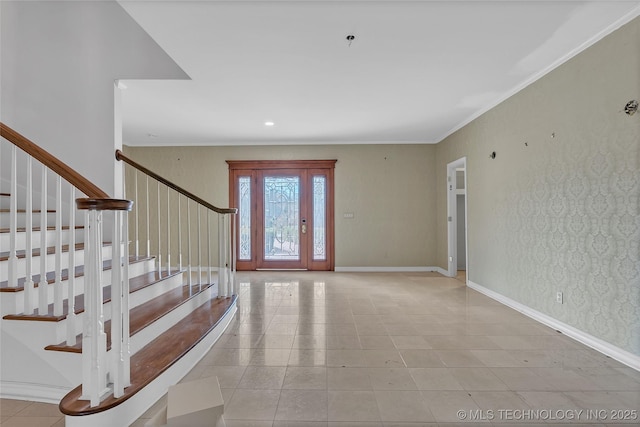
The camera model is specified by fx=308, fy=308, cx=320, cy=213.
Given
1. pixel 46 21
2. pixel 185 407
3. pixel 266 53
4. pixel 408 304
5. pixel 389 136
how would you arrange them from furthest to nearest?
1. pixel 389 136
2. pixel 408 304
3. pixel 46 21
4. pixel 266 53
5. pixel 185 407

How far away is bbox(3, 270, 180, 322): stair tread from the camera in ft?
5.87

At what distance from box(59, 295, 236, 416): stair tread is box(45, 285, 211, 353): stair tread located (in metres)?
0.17

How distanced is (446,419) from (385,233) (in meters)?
4.70

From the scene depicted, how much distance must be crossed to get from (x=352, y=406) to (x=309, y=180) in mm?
4824

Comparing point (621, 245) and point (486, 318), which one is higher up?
point (621, 245)

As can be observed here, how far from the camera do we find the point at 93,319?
5.03 ft

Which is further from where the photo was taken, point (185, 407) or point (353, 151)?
point (353, 151)

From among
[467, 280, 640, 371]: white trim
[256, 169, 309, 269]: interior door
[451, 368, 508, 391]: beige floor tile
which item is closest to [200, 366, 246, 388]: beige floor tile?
[451, 368, 508, 391]: beige floor tile

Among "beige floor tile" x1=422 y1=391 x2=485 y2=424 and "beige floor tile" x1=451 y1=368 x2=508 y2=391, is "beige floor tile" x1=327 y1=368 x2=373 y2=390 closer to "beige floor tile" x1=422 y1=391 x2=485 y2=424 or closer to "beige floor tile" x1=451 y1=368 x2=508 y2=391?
"beige floor tile" x1=422 y1=391 x2=485 y2=424

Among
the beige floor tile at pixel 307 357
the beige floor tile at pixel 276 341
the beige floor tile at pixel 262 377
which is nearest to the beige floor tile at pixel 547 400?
the beige floor tile at pixel 307 357

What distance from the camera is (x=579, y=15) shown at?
228 cm

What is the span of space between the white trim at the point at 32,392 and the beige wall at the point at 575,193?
3.96m

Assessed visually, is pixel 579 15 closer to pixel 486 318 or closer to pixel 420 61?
pixel 420 61

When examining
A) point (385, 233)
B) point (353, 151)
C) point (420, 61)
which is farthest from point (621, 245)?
point (353, 151)
